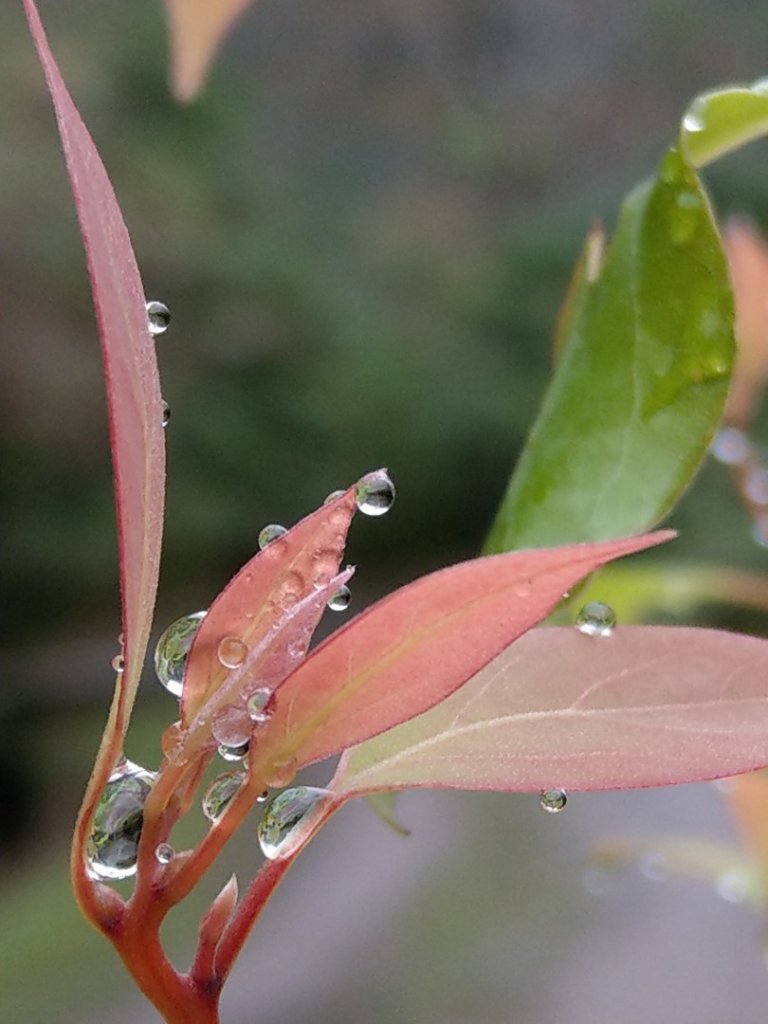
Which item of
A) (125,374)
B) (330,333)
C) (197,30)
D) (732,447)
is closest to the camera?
(125,374)

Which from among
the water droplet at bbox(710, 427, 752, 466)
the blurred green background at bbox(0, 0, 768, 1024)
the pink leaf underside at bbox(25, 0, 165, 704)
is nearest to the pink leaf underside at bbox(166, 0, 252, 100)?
the pink leaf underside at bbox(25, 0, 165, 704)

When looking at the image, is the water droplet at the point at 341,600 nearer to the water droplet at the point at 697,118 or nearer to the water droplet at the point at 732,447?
the water droplet at the point at 697,118

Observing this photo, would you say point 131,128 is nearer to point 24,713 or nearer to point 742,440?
point 24,713

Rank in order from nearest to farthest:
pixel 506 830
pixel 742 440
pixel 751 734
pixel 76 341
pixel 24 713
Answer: pixel 751 734 → pixel 742 440 → pixel 506 830 → pixel 24 713 → pixel 76 341

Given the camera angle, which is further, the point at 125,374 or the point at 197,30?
the point at 197,30

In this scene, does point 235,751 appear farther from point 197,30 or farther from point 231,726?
point 197,30

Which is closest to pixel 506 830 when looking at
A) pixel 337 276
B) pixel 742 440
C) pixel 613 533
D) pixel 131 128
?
pixel 742 440

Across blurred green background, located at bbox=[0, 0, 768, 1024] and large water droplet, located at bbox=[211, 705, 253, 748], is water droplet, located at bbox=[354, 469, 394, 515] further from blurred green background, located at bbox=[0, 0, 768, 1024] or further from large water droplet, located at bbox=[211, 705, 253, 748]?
blurred green background, located at bbox=[0, 0, 768, 1024]

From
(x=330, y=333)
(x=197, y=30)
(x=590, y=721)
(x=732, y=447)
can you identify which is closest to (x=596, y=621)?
(x=590, y=721)
